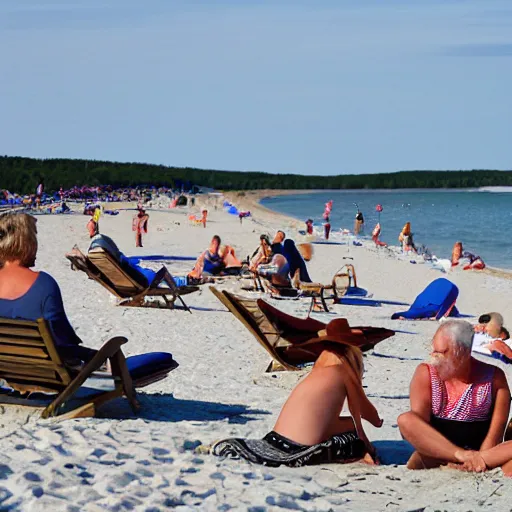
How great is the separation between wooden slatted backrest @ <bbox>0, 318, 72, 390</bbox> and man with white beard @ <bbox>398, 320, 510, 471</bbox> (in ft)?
5.46

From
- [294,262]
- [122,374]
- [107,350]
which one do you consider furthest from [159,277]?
[107,350]

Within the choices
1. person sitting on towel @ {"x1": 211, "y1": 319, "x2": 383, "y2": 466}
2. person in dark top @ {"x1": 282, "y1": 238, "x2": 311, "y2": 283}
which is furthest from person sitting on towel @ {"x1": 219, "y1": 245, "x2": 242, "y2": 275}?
person sitting on towel @ {"x1": 211, "y1": 319, "x2": 383, "y2": 466}

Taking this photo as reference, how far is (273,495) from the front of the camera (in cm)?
357

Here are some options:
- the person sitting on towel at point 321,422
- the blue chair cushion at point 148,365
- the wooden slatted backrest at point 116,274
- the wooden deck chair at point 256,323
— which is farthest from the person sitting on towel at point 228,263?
the person sitting on towel at point 321,422

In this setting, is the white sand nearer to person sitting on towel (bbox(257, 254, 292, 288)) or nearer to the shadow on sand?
the shadow on sand

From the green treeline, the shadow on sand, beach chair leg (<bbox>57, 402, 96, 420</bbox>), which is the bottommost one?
the shadow on sand

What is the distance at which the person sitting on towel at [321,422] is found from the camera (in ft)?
13.4

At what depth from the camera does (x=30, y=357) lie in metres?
4.58

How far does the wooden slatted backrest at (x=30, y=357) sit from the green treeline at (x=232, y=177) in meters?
80.6

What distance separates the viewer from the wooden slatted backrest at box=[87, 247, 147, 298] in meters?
9.94

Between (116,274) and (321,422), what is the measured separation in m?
6.21

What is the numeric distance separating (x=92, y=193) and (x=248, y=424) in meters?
59.2

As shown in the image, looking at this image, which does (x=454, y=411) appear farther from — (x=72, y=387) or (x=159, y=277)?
(x=159, y=277)

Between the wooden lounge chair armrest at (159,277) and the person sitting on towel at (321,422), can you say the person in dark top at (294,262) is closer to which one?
the wooden lounge chair armrest at (159,277)
